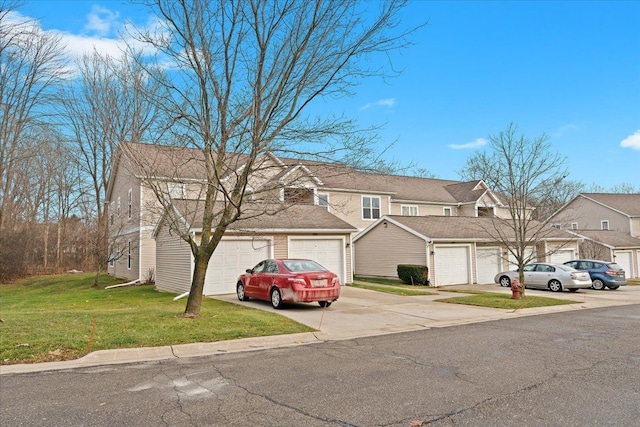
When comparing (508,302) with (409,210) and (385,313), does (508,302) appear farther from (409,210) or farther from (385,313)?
(409,210)

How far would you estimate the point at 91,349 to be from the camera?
8.07 m

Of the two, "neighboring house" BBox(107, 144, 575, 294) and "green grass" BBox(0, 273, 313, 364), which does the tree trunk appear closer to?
"green grass" BBox(0, 273, 313, 364)

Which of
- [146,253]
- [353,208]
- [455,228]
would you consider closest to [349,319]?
[455,228]

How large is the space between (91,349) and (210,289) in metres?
10.6

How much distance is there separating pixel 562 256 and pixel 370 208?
13281 mm

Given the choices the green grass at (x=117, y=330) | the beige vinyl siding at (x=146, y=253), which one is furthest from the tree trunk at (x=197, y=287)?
the beige vinyl siding at (x=146, y=253)

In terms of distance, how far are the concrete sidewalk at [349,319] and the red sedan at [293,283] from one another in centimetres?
39

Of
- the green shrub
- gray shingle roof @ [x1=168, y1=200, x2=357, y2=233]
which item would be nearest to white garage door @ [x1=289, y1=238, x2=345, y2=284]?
gray shingle roof @ [x1=168, y1=200, x2=357, y2=233]

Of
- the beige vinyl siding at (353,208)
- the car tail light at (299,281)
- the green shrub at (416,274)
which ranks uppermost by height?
the beige vinyl siding at (353,208)

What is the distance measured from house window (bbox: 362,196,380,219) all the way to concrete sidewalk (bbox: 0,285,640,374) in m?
12.7

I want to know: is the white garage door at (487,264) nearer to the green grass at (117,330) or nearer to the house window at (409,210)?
the house window at (409,210)

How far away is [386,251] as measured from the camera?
27406mm

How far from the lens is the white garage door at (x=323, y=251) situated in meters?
21.2

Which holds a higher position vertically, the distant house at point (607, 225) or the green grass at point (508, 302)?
the distant house at point (607, 225)
